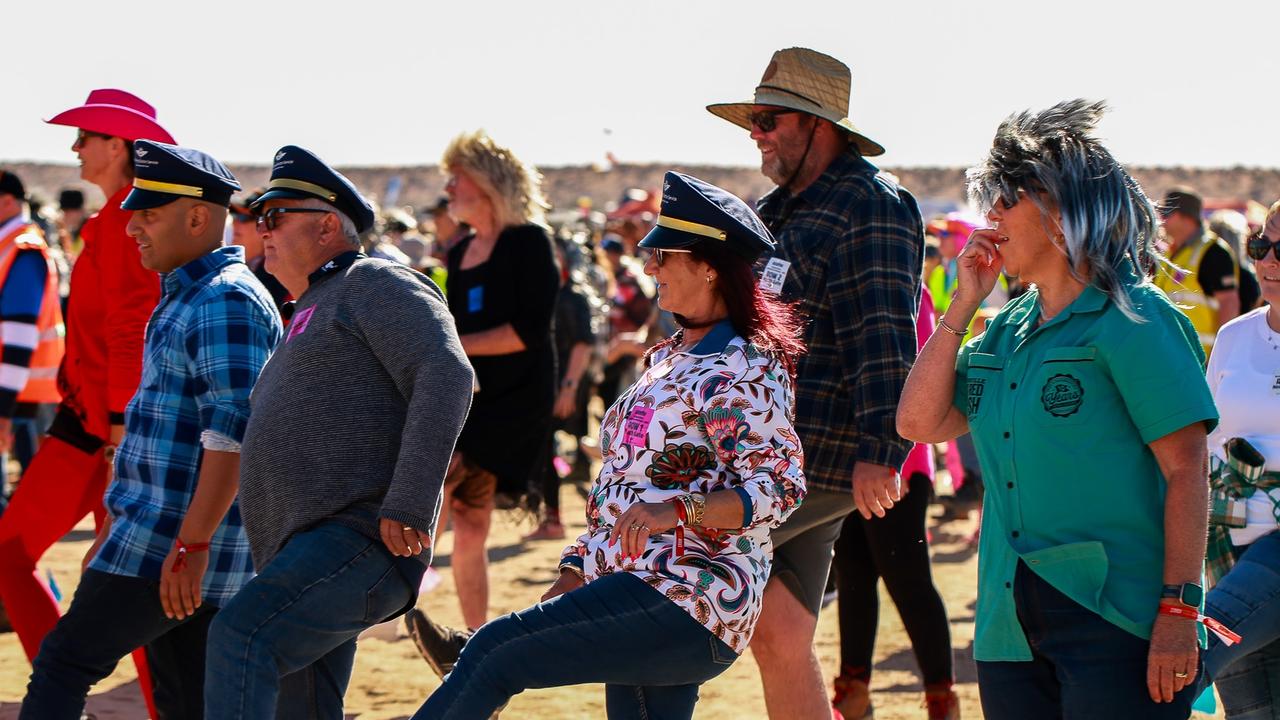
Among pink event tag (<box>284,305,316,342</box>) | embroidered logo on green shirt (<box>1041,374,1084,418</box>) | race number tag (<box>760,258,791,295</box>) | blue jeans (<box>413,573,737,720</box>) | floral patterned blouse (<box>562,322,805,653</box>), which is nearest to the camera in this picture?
embroidered logo on green shirt (<box>1041,374,1084,418</box>)

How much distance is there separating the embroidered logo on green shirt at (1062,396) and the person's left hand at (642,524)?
0.84 metres

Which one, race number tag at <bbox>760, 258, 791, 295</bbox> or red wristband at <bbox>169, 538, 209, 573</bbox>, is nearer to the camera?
red wristband at <bbox>169, 538, 209, 573</bbox>

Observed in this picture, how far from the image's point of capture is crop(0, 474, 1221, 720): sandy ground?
6.20 m

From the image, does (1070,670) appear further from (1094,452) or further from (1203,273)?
(1203,273)

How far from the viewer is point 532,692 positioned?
646cm

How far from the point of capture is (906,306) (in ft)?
14.9

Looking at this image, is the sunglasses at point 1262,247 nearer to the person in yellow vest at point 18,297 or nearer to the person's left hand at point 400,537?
the person's left hand at point 400,537

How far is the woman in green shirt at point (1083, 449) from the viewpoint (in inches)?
122

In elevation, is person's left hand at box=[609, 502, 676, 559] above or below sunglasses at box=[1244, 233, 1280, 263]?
below

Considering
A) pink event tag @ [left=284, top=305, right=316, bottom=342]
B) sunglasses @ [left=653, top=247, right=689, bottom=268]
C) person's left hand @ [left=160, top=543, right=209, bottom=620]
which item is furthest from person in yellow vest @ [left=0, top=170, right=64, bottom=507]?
sunglasses @ [left=653, top=247, right=689, bottom=268]

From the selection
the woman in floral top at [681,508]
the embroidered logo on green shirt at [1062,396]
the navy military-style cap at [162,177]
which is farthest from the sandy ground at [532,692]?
the embroidered logo on green shirt at [1062,396]

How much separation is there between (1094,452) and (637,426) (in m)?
1.06

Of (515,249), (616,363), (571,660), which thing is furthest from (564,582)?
(616,363)

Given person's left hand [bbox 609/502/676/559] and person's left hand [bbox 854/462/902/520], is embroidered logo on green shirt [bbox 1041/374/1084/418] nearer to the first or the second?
person's left hand [bbox 609/502/676/559]
